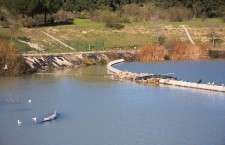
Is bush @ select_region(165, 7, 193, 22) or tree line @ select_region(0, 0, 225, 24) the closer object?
bush @ select_region(165, 7, 193, 22)

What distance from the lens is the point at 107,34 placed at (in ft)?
199

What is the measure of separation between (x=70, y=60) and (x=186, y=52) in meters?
11.9

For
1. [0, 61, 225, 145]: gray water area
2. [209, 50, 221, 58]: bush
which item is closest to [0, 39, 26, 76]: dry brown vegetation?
[0, 61, 225, 145]: gray water area

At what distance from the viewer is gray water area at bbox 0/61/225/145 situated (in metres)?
21.7

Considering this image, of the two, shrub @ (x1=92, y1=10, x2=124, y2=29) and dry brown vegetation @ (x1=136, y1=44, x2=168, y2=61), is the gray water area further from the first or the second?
shrub @ (x1=92, y1=10, x2=124, y2=29)

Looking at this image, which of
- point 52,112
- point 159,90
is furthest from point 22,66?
point 52,112

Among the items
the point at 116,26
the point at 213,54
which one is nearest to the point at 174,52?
the point at 213,54

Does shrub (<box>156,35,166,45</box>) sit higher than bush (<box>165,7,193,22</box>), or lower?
lower

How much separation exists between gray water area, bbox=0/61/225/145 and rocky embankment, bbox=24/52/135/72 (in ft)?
17.7

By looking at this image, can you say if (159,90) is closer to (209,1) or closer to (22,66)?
(22,66)

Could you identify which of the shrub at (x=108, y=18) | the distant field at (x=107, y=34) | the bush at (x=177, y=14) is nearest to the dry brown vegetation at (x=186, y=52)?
the distant field at (x=107, y=34)

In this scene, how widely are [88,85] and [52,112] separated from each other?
967 centimetres

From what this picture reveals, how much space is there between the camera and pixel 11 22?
2233 inches

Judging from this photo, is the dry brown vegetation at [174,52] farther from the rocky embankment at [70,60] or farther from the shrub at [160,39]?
the shrub at [160,39]
